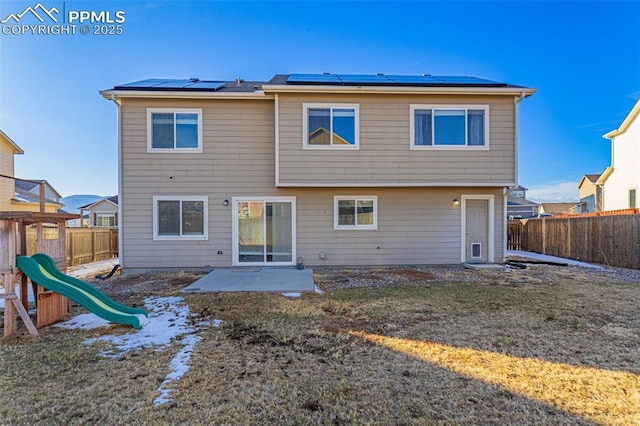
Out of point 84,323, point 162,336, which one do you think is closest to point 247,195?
point 84,323

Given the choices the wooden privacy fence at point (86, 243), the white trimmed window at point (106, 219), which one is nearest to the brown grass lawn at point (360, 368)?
the wooden privacy fence at point (86, 243)

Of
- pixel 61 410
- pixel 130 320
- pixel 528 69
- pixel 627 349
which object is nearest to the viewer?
pixel 61 410

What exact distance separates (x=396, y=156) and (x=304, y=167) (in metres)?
2.63

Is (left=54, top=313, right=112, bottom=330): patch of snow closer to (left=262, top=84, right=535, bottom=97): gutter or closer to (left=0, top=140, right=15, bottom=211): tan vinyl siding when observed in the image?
(left=262, top=84, right=535, bottom=97): gutter

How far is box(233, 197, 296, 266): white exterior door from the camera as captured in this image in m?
8.84

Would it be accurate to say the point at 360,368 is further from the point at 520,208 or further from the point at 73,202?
the point at 73,202

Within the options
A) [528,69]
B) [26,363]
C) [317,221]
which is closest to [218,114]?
[317,221]

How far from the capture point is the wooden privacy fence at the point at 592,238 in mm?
8828

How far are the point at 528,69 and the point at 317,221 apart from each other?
→ 49.6ft

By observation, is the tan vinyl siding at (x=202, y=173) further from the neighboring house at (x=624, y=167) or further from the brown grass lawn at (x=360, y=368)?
the neighboring house at (x=624, y=167)

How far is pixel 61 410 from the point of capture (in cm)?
230

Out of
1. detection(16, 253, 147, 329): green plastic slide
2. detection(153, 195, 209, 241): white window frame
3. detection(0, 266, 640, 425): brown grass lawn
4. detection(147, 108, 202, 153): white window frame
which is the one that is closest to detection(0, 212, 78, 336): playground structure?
detection(16, 253, 147, 329): green plastic slide

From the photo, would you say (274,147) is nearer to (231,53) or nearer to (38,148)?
(231,53)

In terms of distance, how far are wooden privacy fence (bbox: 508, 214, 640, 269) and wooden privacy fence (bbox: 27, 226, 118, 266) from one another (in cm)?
1792
